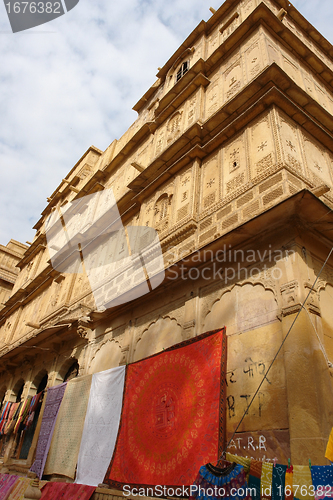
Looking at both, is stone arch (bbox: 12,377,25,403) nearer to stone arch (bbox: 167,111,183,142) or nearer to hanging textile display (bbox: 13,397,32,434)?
hanging textile display (bbox: 13,397,32,434)

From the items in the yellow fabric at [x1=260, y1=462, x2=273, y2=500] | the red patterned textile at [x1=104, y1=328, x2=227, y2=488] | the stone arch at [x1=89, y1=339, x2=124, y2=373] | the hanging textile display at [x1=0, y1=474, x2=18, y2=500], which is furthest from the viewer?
the hanging textile display at [x1=0, y1=474, x2=18, y2=500]

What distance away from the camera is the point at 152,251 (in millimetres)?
8133

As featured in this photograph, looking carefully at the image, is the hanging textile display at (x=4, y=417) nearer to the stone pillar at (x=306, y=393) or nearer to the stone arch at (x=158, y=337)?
the stone arch at (x=158, y=337)

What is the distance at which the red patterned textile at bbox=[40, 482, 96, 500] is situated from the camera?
226 inches

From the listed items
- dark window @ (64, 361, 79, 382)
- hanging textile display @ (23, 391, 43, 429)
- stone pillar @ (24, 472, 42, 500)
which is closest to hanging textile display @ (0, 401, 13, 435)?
hanging textile display @ (23, 391, 43, 429)

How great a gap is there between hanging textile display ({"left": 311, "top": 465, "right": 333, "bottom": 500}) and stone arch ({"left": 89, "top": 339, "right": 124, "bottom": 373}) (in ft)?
16.0

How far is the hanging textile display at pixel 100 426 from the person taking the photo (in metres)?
5.88

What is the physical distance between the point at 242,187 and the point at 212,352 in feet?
10.6

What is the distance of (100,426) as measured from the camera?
6.30 meters

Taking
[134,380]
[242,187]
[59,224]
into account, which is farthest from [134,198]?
[59,224]

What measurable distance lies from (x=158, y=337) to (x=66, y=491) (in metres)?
3.22

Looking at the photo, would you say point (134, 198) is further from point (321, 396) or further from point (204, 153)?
point (321, 396)

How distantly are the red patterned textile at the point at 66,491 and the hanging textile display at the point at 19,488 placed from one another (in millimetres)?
1312

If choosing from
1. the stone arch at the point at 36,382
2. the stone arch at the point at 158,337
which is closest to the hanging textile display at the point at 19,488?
the stone arch at the point at 36,382
